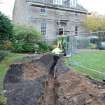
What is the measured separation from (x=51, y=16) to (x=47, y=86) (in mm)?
28254

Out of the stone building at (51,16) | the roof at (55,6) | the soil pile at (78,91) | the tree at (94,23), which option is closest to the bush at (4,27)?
the stone building at (51,16)

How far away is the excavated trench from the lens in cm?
431

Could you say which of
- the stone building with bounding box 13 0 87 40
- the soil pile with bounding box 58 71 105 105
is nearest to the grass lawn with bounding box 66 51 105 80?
the soil pile with bounding box 58 71 105 105

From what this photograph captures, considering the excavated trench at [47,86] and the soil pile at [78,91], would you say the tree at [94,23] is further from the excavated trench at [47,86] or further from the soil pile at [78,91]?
the soil pile at [78,91]

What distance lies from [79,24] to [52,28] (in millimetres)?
4247

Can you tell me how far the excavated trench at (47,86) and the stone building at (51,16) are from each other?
23.8 metres

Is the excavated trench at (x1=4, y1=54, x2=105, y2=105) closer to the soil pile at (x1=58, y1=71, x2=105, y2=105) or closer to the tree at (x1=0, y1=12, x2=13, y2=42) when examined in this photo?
the soil pile at (x1=58, y1=71, x2=105, y2=105)

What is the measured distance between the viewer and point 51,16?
32688 mm

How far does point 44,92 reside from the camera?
4.72 metres

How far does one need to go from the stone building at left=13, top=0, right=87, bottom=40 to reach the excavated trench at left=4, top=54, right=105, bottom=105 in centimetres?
2380

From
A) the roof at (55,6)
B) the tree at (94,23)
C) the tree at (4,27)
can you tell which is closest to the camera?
the tree at (4,27)

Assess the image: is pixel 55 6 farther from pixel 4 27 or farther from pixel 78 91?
pixel 78 91

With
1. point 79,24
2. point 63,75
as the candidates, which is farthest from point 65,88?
point 79,24

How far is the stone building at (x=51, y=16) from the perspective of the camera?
30406mm
